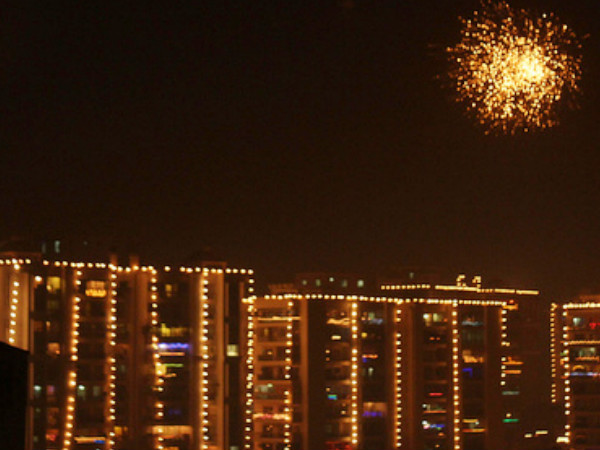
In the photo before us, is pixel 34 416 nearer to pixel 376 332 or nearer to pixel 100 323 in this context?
pixel 100 323

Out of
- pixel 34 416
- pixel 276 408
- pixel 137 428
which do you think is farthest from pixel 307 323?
pixel 34 416

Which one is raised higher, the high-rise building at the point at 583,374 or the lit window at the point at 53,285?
the lit window at the point at 53,285

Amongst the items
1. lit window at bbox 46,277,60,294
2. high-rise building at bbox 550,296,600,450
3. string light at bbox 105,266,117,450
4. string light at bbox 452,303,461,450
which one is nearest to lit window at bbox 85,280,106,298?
string light at bbox 105,266,117,450

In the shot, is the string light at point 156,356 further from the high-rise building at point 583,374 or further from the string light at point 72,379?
the high-rise building at point 583,374

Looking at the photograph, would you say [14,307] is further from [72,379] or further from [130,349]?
[130,349]

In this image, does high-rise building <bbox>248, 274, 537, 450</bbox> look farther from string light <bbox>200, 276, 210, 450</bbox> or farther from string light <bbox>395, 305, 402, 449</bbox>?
string light <bbox>200, 276, 210, 450</bbox>

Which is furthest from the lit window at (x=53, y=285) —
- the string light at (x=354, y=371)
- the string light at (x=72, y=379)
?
the string light at (x=354, y=371)
